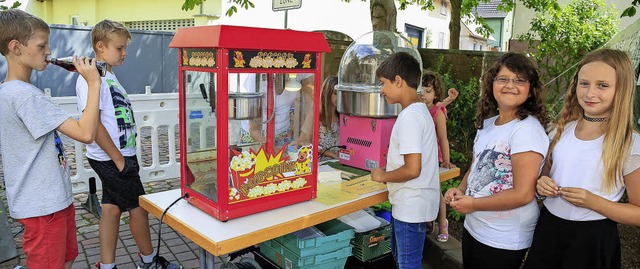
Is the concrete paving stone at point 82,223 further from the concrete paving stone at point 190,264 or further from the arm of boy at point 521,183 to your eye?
the arm of boy at point 521,183

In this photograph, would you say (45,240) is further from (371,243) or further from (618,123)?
(618,123)

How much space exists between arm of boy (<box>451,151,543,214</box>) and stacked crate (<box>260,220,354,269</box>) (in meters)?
0.83

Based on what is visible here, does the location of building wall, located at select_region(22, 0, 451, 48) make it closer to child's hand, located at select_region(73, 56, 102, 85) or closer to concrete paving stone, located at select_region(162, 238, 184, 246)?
concrete paving stone, located at select_region(162, 238, 184, 246)

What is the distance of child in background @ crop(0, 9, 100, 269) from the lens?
2.05 meters

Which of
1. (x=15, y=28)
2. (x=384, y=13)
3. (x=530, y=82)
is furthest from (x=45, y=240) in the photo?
(x=384, y=13)

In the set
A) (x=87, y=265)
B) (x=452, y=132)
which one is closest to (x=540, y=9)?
(x=452, y=132)

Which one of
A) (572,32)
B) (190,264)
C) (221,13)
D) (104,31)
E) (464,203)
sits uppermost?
(221,13)

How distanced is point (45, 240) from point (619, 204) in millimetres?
2473

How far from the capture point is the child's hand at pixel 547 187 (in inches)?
69.7

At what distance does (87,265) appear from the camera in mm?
3426

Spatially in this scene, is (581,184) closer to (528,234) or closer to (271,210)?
(528,234)

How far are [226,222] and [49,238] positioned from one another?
3.08 ft

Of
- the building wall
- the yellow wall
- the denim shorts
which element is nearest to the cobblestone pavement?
the denim shorts

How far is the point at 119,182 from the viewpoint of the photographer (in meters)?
2.75
